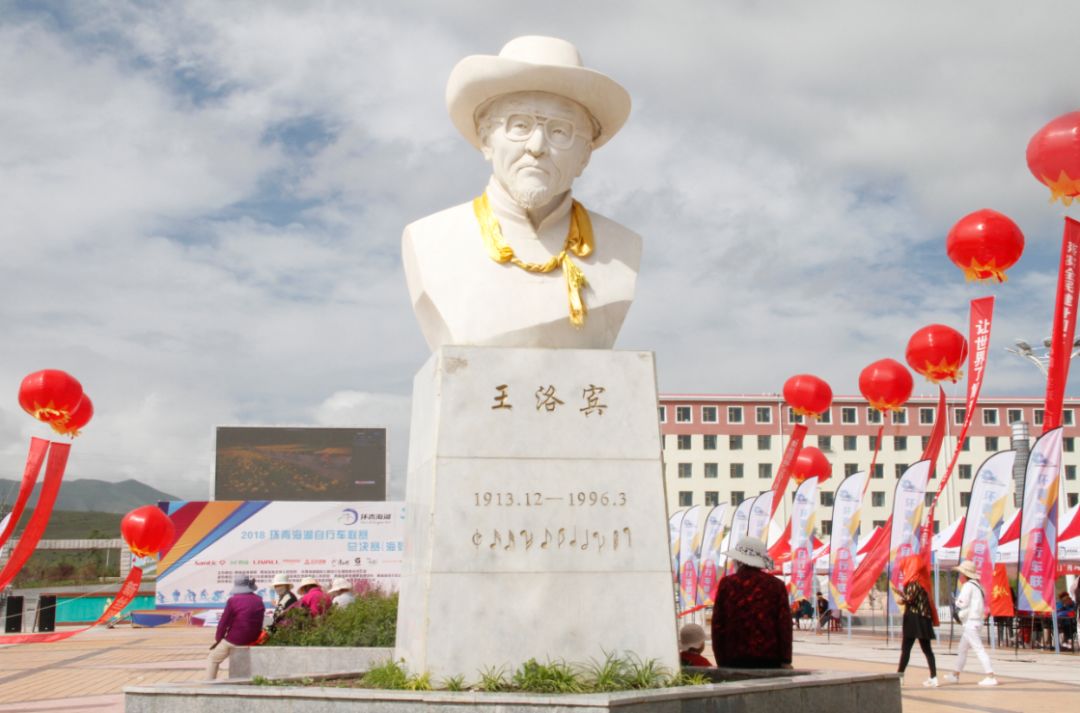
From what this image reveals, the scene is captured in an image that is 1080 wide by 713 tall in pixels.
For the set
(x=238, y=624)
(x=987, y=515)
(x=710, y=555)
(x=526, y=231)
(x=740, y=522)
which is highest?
(x=526, y=231)

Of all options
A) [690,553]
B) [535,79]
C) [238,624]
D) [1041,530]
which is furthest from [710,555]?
[535,79]

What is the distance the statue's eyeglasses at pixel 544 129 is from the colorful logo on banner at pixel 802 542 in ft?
50.2

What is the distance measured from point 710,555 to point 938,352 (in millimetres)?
8300

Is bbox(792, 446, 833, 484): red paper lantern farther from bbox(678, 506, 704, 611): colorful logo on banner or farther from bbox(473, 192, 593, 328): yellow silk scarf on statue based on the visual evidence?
bbox(473, 192, 593, 328): yellow silk scarf on statue

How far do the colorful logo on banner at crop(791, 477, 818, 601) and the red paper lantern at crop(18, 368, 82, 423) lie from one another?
12.9 m

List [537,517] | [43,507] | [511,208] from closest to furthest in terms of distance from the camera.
Answer: [537,517], [511,208], [43,507]

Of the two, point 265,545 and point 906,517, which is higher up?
point 906,517

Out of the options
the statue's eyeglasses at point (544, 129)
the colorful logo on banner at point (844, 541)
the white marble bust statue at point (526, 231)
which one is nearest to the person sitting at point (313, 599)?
the white marble bust statue at point (526, 231)

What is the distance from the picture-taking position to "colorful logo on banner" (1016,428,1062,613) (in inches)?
488

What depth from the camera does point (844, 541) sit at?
18.0 m

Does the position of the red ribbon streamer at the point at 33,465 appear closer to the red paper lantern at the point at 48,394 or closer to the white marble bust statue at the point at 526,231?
the red paper lantern at the point at 48,394

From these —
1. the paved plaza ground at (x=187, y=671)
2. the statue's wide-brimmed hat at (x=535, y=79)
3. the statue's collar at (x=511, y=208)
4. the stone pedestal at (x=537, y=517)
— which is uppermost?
the statue's wide-brimmed hat at (x=535, y=79)

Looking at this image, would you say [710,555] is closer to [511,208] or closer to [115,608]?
[115,608]

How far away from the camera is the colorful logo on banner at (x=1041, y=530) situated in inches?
488
